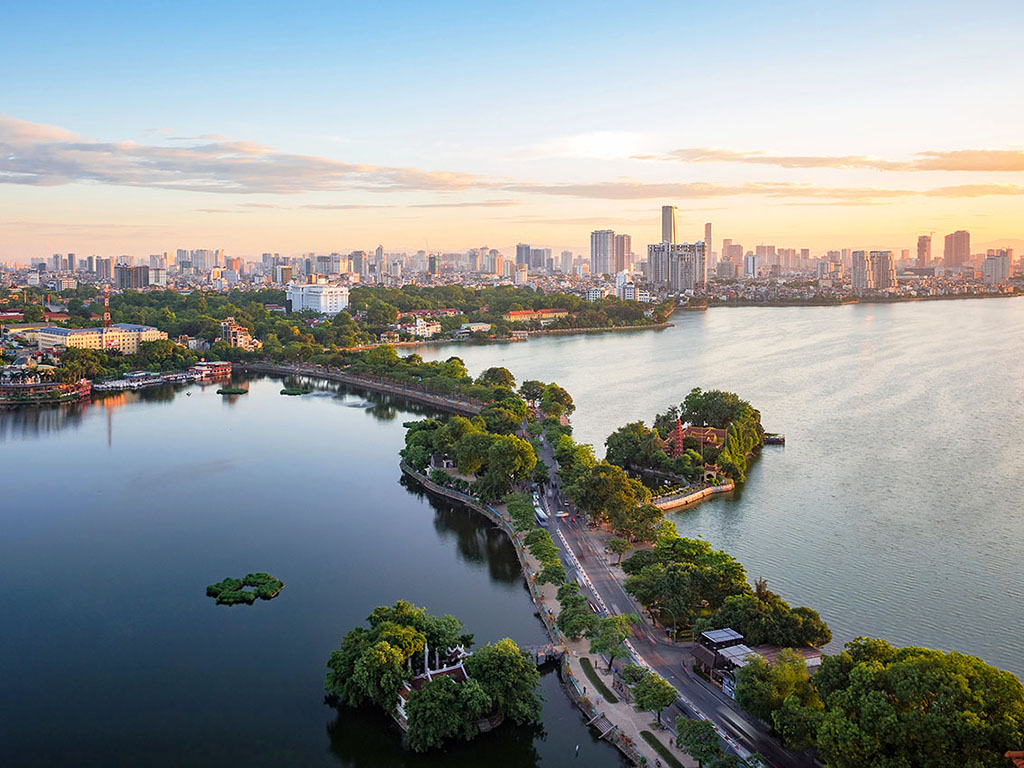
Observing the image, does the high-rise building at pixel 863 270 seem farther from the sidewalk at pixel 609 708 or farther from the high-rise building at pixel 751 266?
the sidewalk at pixel 609 708

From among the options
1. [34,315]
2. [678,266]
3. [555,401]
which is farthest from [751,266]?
[555,401]

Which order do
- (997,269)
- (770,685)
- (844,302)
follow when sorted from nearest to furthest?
(770,685) → (844,302) → (997,269)

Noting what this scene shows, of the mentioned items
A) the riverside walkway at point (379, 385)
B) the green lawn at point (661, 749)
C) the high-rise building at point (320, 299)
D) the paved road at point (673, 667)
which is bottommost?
the green lawn at point (661, 749)

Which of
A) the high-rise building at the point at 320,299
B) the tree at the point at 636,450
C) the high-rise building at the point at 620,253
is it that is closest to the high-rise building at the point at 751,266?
the high-rise building at the point at 620,253

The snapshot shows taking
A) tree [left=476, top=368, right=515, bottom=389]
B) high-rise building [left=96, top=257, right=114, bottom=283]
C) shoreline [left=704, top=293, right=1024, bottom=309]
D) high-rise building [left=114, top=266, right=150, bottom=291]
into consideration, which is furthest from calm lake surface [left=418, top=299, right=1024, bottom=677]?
high-rise building [left=96, top=257, right=114, bottom=283]

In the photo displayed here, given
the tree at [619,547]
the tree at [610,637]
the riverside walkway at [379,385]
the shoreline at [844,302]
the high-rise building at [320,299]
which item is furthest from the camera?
the shoreline at [844,302]

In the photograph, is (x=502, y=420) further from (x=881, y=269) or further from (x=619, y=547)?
(x=881, y=269)
